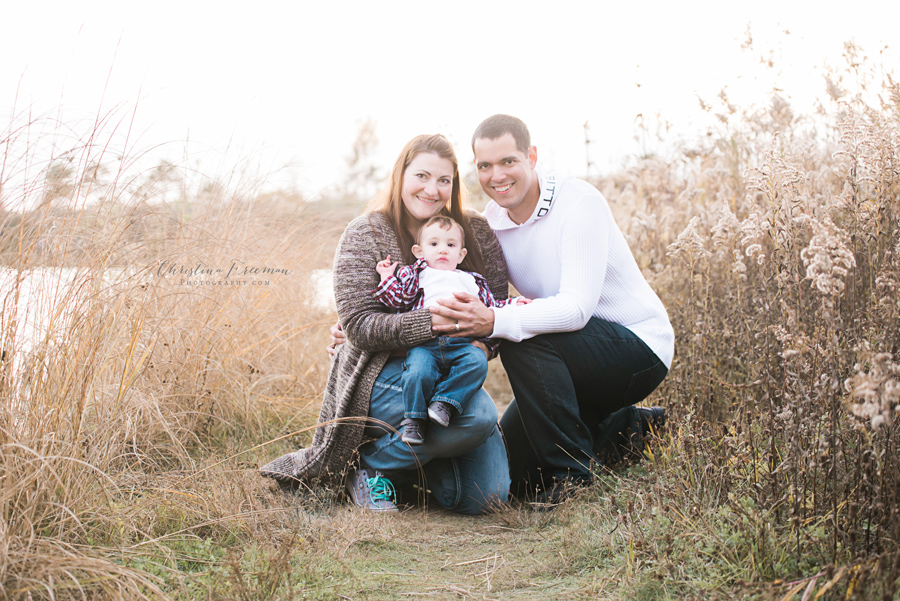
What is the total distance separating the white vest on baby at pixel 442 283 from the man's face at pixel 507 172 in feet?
1.58

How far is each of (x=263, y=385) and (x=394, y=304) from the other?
1479 millimetres

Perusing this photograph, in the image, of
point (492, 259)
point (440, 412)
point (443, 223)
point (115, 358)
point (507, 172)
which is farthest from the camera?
point (492, 259)

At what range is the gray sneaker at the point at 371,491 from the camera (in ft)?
9.46

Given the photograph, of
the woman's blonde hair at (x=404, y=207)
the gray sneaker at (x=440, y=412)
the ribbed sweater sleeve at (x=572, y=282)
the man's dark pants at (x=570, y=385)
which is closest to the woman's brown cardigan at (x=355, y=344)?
the woman's blonde hair at (x=404, y=207)

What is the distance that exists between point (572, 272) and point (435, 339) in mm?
694

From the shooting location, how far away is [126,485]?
2.45 meters

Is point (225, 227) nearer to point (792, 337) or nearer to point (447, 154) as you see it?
point (447, 154)

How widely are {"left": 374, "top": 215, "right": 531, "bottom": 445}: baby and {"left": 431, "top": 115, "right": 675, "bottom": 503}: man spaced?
0.37 feet

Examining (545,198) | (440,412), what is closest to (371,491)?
(440,412)

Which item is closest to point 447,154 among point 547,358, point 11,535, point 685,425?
point 547,358
